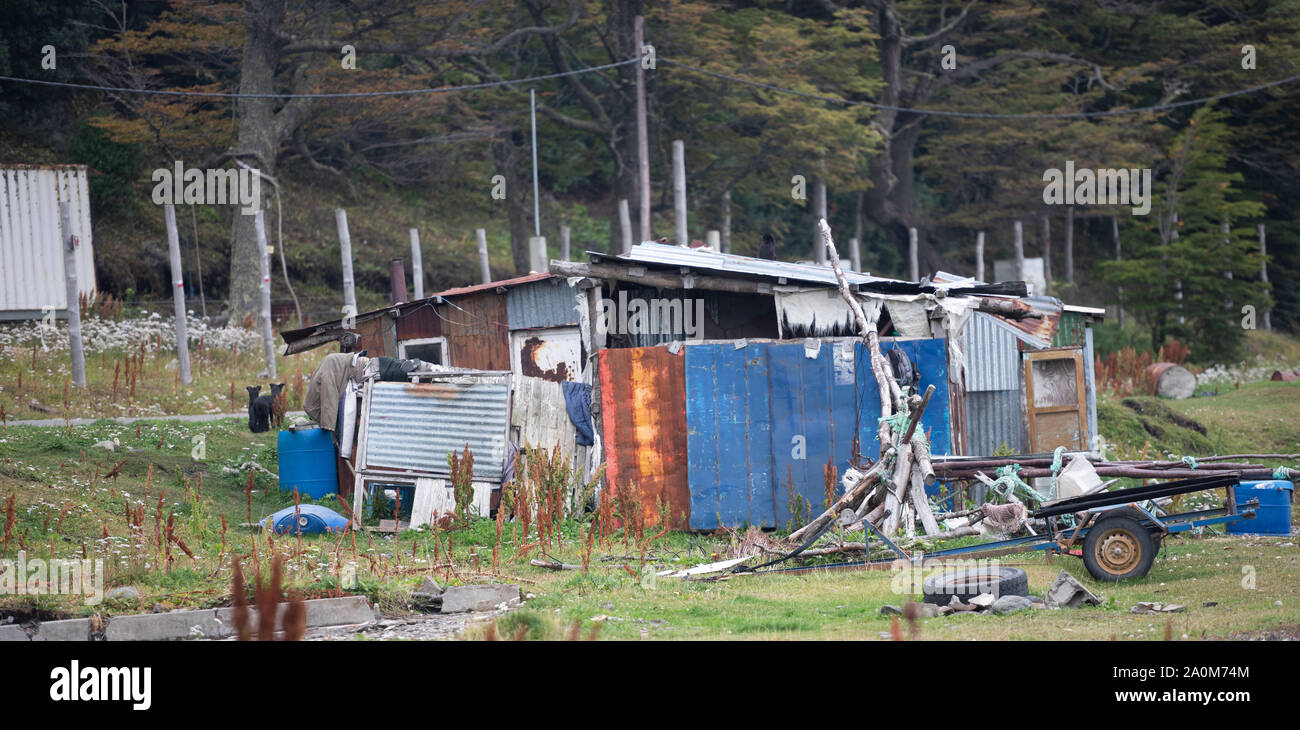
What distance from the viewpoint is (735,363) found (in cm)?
1313

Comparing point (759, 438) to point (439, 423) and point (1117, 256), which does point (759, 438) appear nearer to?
point (439, 423)

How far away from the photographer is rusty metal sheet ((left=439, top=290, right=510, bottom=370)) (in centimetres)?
1614

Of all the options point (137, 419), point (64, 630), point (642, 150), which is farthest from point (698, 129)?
point (64, 630)

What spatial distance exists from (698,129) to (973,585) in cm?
2756

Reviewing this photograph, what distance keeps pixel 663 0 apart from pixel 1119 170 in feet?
48.5

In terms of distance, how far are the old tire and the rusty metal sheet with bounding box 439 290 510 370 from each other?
28.5 ft

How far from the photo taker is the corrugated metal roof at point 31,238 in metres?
23.3

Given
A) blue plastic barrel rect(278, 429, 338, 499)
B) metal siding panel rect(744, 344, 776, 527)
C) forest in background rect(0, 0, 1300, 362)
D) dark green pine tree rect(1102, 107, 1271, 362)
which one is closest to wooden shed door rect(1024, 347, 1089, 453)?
metal siding panel rect(744, 344, 776, 527)

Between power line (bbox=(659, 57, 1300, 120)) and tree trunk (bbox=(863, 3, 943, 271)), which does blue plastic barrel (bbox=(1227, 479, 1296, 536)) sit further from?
tree trunk (bbox=(863, 3, 943, 271))

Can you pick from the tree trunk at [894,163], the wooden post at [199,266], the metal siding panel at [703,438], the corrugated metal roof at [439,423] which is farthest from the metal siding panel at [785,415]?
the tree trunk at [894,163]

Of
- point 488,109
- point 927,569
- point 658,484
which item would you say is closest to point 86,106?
point 488,109
